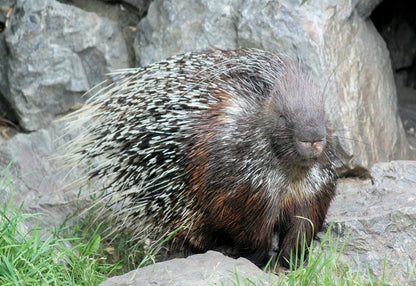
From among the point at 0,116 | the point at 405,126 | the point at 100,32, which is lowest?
the point at 405,126

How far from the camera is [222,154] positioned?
332cm

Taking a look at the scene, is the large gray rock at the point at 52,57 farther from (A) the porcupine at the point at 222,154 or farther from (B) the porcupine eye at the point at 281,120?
(B) the porcupine eye at the point at 281,120

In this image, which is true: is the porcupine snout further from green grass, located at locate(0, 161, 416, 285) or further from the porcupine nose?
green grass, located at locate(0, 161, 416, 285)

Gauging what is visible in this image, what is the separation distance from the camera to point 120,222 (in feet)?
12.7

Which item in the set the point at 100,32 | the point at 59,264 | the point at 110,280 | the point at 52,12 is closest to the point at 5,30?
the point at 52,12

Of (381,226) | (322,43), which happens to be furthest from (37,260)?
(322,43)

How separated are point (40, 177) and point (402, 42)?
3288 millimetres

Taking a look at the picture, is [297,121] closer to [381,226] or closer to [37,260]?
[381,226]

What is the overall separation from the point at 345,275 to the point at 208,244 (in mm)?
749

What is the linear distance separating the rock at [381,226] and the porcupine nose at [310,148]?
0.52 meters

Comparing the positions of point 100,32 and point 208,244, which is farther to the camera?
point 100,32

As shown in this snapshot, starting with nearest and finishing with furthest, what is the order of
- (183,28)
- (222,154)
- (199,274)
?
(199,274) < (222,154) < (183,28)

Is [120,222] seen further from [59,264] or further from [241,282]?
[241,282]

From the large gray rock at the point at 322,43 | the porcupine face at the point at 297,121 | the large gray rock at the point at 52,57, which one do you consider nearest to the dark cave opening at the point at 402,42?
the large gray rock at the point at 322,43
